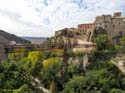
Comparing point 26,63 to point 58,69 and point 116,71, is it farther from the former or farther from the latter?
point 116,71

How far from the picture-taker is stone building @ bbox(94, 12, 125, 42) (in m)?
49.4

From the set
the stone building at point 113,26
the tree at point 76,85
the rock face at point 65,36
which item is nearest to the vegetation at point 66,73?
the tree at point 76,85

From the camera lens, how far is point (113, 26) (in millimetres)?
50812

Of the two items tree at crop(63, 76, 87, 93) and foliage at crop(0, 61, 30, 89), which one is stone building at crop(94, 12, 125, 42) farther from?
foliage at crop(0, 61, 30, 89)

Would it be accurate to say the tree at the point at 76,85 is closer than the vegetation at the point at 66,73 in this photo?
No

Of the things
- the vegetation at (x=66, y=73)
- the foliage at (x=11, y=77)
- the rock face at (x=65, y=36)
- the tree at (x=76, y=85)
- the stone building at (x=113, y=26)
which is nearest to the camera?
the foliage at (x=11, y=77)

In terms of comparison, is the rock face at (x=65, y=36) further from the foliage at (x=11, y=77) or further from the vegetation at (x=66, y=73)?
the foliage at (x=11, y=77)

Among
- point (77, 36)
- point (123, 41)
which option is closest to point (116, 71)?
point (123, 41)

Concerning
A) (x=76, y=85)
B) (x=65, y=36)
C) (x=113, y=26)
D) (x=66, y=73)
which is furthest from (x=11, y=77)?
(x=113, y=26)

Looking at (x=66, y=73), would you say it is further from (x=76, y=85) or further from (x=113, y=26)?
(x=113, y=26)

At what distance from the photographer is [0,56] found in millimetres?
39188

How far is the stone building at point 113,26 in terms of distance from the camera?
49375 mm

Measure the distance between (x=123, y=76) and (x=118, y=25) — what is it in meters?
14.4

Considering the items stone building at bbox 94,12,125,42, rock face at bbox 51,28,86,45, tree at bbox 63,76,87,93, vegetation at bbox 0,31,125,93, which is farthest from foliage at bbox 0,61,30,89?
stone building at bbox 94,12,125,42
